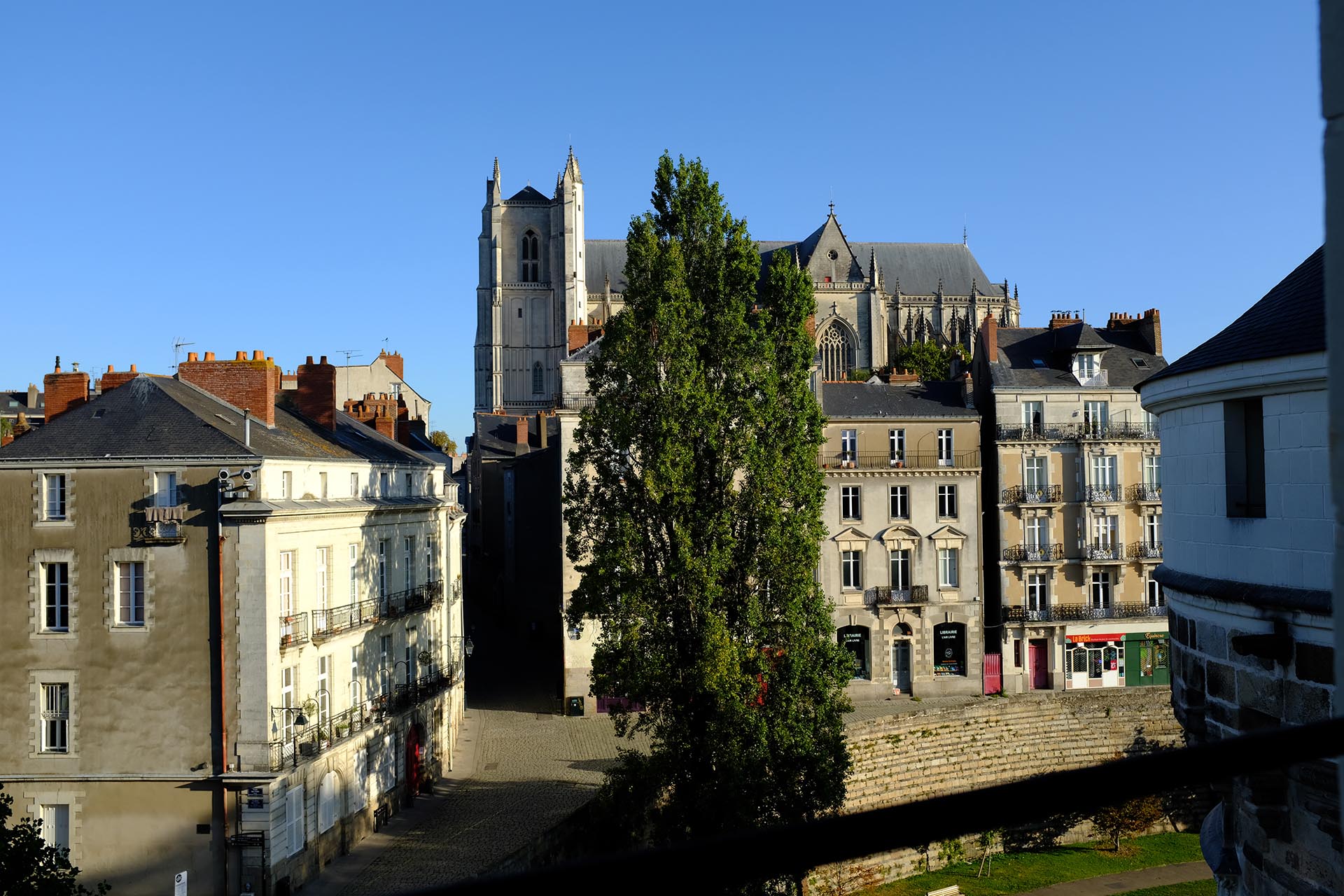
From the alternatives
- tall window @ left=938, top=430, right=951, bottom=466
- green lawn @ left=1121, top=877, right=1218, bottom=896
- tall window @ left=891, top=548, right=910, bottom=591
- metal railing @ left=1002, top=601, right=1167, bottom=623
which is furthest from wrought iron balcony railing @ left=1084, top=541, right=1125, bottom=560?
green lawn @ left=1121, top=877, right=1218, bottom=896

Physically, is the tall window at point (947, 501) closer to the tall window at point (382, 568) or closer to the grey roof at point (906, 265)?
the tall window at point (382, 568)

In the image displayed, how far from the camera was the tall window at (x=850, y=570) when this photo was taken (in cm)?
3888

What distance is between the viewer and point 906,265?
332ft

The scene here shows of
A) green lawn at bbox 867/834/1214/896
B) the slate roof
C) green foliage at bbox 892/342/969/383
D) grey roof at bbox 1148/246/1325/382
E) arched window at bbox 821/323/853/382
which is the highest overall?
the slate roof

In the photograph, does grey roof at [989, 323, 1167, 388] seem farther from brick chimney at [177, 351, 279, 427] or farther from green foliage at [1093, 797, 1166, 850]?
brick chimney at [177, 351, 279, 427]

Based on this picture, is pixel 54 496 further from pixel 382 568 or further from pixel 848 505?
pixel 848 505

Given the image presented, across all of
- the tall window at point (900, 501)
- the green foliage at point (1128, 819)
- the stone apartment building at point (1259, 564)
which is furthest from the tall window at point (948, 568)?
the stone apartment building at point (1259, 564)

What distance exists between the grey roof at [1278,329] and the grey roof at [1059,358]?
96.7ft

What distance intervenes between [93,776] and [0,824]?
7.65m

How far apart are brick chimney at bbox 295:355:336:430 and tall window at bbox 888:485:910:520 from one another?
1979 cm

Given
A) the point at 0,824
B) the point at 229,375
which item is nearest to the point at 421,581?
the point at 229,375

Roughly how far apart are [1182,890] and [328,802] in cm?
1992

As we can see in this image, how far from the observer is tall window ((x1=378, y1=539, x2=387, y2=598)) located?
27805 millimetres

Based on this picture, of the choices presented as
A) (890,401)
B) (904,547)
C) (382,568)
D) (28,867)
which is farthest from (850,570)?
(28,867)
